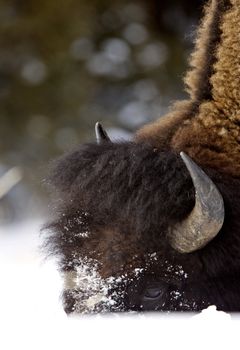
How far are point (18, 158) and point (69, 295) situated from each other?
25.0ft

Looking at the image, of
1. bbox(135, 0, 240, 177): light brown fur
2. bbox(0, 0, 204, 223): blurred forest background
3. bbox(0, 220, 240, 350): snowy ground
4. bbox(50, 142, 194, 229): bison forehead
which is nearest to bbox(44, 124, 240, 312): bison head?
bbox(50, 142, 194, 229): bison forehead

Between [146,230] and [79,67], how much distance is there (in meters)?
7.76

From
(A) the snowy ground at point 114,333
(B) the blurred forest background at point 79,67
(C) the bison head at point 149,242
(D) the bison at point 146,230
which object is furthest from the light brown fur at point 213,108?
(B) the blurred forest background at point 79,67

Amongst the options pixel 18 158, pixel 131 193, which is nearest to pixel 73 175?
pixel 131 193

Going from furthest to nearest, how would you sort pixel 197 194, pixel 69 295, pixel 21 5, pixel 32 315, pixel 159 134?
pixel 21 5 → pixel 159 134 → pixel 69 295 → pixel 197 194 → pixel 32 315

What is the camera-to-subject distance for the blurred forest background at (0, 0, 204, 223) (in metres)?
10.7

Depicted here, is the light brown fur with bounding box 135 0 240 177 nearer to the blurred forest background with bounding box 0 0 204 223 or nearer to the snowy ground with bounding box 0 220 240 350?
the snowy ground with bounding box 0 220 240 350

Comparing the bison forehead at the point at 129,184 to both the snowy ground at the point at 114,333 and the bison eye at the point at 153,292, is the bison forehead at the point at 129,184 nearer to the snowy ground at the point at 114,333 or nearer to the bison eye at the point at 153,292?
the bison eye at the point at 153,292

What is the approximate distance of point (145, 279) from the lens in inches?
133

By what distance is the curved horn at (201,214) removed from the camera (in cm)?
319

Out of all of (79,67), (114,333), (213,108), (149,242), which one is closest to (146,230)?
(149,242)

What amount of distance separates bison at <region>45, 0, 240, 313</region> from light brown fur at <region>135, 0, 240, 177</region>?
7 cm

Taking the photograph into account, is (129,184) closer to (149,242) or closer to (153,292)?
(149,242)

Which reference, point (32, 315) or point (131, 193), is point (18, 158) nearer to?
point (131, 193)
